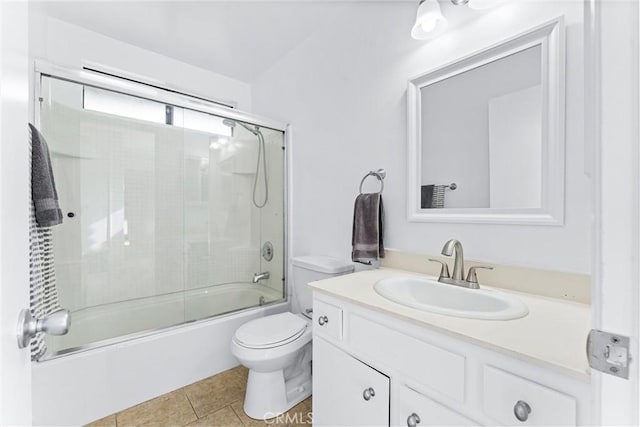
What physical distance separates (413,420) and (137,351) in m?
1.54

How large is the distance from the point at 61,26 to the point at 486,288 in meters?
3.07

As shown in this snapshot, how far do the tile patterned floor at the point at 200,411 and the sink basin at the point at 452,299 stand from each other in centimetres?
89

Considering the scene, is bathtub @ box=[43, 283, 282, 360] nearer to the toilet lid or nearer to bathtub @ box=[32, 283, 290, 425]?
bathtub @ box=[32, 283, 290, 425]

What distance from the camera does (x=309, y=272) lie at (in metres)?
1.77

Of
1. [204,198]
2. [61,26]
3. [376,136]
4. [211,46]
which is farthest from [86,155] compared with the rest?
[376,136]

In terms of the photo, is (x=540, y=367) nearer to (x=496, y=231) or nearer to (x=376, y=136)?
(x=496, y=231)

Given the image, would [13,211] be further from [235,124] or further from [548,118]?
[235,124]

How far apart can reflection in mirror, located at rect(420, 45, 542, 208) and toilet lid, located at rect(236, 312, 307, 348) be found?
0.99 m

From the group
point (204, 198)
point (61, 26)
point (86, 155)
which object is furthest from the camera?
point (204, 198)

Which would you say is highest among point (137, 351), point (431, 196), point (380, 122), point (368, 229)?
point (380, 122)

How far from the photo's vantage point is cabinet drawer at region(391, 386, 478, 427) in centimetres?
79

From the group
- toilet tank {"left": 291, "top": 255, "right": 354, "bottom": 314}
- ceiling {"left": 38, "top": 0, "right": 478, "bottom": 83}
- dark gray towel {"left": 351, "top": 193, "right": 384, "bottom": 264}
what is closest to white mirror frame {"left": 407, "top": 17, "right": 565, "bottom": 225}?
dark gray towel {"left": 351, "top": 193, "right": 384, "bottom": 264}

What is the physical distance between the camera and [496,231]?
1.18 metres

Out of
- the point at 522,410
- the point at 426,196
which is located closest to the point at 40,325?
the point at 522,410
